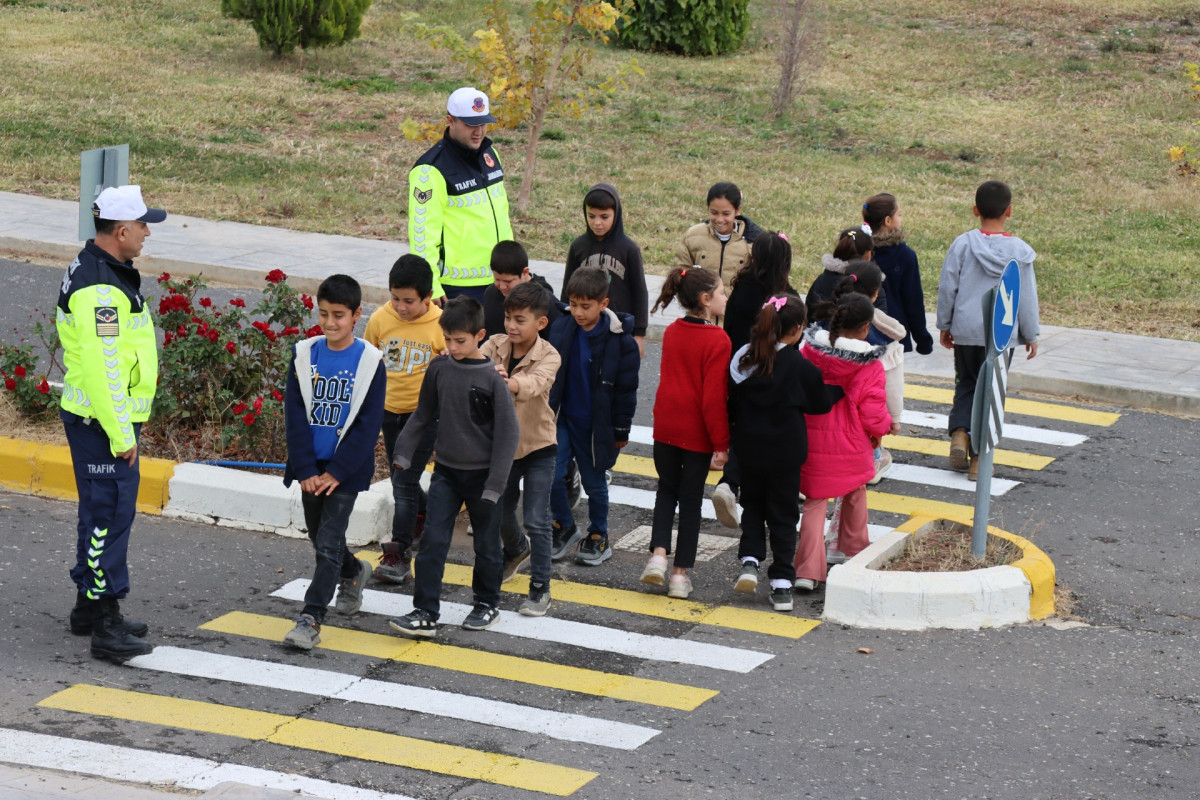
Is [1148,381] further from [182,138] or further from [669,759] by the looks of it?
[182,138]

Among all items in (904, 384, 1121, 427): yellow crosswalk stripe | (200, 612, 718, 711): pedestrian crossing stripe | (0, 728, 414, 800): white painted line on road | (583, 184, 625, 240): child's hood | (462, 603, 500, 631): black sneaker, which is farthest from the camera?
(904, 384, 1121, 427): yellow crosswalk stripe

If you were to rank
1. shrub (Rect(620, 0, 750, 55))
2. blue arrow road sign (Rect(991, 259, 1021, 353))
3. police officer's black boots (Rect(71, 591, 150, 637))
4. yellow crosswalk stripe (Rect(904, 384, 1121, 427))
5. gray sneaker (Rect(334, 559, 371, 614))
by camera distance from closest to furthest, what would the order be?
police officer's black boots (Rect(71, 591, 150, 637)), gray sneaker (Rect(334, 559, 371, 614)), blue arrow road sign (Rect(991, 259, 1021, 353)), yellow crosswalk stripe (Rect(904, 384, 1121, 427)), shrub (Rect(620, 0, 750, 55))

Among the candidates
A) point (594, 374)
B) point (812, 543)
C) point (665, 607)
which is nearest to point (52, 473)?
point (594, 374)

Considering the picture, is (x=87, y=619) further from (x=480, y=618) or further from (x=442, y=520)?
(x=480, y=618)

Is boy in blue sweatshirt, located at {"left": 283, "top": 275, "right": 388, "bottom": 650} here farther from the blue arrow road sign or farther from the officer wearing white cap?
the blue arrow road sign

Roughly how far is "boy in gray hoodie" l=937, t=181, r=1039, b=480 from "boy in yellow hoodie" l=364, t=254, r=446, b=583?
138 inches

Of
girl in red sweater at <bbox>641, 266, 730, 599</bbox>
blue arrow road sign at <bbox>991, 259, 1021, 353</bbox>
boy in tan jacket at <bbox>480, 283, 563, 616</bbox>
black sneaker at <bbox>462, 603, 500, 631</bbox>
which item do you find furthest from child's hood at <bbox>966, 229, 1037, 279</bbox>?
black sneaker at <bbox>462, 603, 500, 631</bbox>

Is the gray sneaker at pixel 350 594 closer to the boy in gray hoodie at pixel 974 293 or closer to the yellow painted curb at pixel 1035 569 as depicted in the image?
the yellow painted curb at pixel 1035 569

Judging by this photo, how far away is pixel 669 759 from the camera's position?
5656 millimetres

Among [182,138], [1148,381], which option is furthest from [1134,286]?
[182,138]

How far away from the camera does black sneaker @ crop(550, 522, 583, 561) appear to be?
7.89 m

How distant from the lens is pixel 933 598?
275 inches

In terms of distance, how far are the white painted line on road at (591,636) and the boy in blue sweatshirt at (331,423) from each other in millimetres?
578

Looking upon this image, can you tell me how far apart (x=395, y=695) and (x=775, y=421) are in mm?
2221
